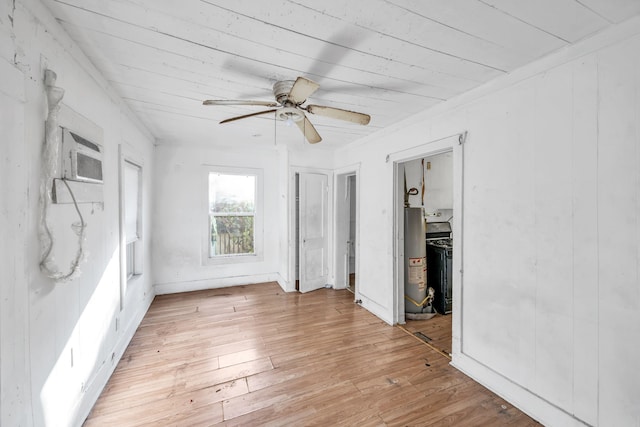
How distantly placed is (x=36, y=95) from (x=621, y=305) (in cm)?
319

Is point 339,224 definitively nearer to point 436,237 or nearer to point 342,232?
point 342,232

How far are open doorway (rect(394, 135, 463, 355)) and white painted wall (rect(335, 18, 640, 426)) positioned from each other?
0.10 m

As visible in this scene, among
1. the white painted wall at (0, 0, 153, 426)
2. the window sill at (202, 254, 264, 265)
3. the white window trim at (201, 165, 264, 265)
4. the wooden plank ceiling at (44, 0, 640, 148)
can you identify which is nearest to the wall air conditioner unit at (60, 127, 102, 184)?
the white painted wall at (0, 0, 153, 426)

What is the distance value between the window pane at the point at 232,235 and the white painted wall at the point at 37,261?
2298mm

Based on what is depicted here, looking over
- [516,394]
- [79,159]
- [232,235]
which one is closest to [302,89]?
[79,159]

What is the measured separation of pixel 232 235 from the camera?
456cm

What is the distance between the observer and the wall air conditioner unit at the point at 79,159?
146 cm

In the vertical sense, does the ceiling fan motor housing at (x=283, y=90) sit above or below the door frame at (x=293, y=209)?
above

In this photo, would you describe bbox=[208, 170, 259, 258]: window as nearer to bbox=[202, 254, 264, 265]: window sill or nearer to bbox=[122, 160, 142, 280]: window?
bbox=[202, 254, 264, 265]: window sill

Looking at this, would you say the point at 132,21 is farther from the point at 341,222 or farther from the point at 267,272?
the point at 267,272

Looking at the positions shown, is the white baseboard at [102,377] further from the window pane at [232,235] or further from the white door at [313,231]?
the white door at [313,231]

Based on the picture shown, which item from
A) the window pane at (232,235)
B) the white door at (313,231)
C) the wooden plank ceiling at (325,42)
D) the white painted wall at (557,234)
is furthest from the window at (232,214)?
the white painted wall at (557,234)

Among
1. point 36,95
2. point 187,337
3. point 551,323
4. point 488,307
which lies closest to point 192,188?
point 187,337

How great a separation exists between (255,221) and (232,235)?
18.3 inches
